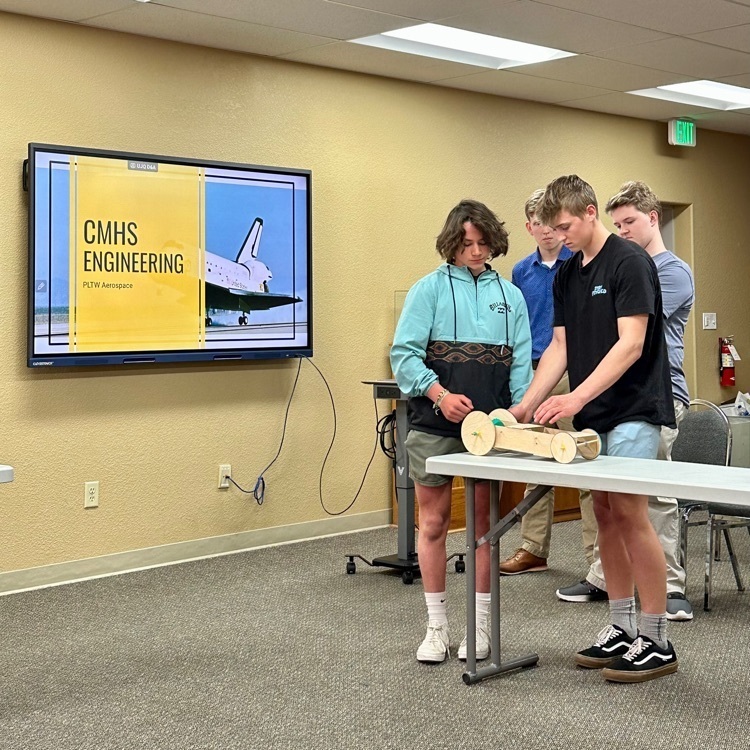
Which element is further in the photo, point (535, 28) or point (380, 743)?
point (535, 28)

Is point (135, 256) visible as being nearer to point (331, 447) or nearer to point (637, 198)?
point (331, 447)

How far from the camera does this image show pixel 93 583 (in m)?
4.76

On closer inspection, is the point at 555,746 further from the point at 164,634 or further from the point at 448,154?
the point at 448,154

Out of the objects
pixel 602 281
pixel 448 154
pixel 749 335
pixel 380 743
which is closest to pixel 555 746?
pixel 380 743

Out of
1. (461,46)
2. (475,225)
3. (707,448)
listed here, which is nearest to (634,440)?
(475,225)

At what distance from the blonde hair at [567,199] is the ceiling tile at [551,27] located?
58.1 inches

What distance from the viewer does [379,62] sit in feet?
18.2

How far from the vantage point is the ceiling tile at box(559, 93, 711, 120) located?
6598 mm

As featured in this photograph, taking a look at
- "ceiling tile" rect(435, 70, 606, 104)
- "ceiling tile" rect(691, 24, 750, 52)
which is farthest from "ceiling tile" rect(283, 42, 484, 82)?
"ceiling tile" rect(691, 24, 750, 52)

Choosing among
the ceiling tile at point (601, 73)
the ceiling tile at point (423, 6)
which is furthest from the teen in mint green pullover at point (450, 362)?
the ceiling tile at point (601, 73)

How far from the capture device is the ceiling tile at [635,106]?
21.6 ft

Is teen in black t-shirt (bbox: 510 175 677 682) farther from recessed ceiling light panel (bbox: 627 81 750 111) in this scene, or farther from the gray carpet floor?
recessed ceiling light panel (bbox: 627 81 750 111)

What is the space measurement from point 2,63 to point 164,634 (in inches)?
95.0

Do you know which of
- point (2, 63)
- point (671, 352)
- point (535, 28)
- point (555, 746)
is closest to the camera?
point (555, 746)
